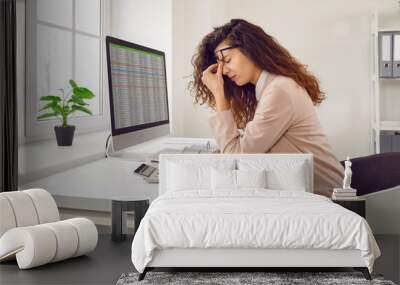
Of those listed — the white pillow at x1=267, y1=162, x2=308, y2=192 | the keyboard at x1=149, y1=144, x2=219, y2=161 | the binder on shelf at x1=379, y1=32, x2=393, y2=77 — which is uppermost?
the binder on shelf at x1=379, y1=32, x2=393, y2=77

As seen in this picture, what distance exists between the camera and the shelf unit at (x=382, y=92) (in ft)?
15.9

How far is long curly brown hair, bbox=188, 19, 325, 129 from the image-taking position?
4824 mm

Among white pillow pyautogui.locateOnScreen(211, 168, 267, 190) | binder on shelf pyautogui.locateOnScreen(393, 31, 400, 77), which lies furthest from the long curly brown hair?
binder on shelf pyautogui.locateOnScreen(393, 31, 400, 77)

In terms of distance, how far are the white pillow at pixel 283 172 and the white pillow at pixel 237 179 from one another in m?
0.07

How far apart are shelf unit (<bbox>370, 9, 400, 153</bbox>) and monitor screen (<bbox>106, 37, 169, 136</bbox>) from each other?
4.97 feet

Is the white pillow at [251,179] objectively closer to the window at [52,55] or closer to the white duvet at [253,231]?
the white duvet at [253,231]

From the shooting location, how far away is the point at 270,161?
15.6 feet

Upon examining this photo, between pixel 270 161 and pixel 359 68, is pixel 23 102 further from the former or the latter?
pixel 359 68

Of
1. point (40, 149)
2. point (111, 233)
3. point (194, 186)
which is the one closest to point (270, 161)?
point (194, 186)

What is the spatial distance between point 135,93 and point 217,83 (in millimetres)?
601

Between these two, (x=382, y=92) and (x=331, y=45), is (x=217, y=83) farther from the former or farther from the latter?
(x=382, y=92)

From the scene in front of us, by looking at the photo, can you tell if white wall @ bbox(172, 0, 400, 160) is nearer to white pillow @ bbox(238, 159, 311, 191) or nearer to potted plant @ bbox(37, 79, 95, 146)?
white pillow @ bbox(238, 159, 311, 191)

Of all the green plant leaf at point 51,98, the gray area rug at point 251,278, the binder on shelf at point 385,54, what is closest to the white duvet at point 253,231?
the gray area rug at point 251,278

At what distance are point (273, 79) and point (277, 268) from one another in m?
1.37
